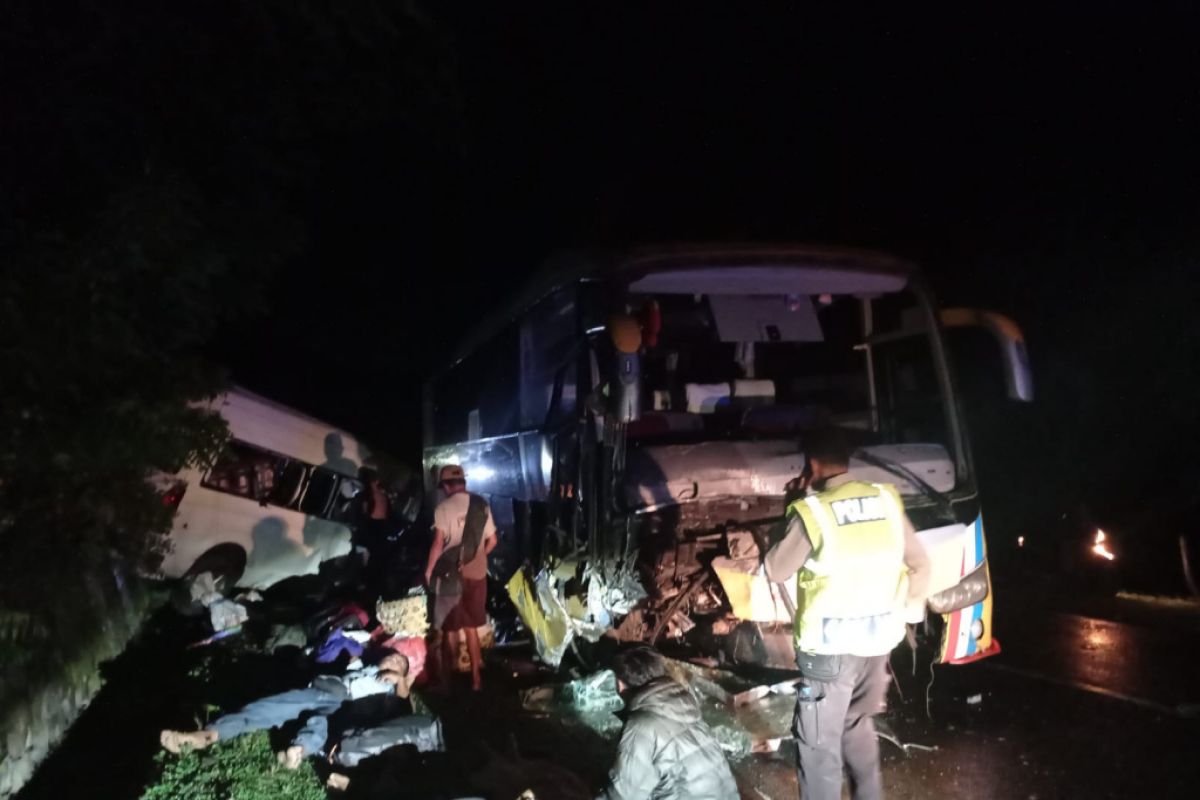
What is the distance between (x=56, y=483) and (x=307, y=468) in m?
4.38

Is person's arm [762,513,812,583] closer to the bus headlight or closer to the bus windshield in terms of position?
the bus headlight

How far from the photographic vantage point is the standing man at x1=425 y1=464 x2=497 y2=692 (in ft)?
19.9

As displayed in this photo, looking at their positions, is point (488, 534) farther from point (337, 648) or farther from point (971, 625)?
point (971, 625)

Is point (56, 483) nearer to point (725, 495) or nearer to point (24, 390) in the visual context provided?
point (24, 390)

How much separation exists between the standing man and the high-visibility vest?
316 cm

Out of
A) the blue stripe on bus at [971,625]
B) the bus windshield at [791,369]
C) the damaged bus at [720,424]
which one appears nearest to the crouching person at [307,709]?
the damaged bus at [720,424]

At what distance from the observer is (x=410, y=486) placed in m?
11.7

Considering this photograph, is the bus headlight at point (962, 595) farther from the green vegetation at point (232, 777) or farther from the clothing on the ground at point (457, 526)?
the green vegetation at point (232, 777)

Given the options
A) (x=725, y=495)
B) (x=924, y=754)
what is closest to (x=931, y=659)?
(x=924, y=754)

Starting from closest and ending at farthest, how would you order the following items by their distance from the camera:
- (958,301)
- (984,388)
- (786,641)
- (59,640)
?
(786,641) < (59,640) < (984,388) < (958,301)

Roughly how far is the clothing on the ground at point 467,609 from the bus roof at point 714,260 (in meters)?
2.31

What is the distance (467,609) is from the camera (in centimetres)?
626

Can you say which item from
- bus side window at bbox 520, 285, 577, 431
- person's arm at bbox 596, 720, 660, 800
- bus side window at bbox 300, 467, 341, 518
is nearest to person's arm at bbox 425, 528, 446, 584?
bus side window at bbox 520, 285, 577, 431

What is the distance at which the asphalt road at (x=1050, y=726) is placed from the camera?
423 cm
